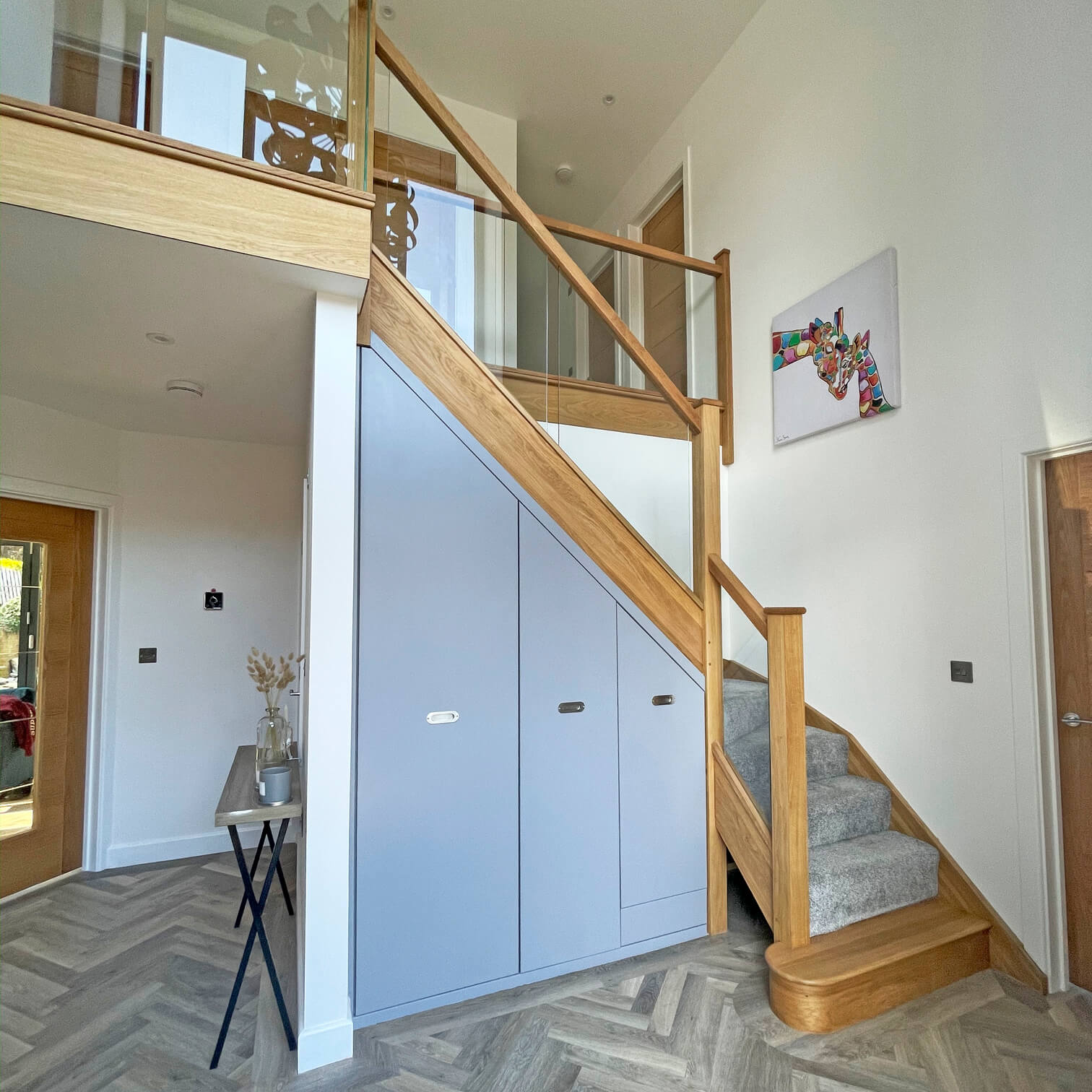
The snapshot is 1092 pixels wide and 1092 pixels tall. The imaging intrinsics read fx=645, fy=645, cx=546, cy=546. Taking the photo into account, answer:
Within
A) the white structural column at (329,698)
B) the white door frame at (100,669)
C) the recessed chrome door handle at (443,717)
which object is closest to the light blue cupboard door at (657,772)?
the recessed chrome door handle at (443,717)

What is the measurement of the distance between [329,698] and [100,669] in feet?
7.77

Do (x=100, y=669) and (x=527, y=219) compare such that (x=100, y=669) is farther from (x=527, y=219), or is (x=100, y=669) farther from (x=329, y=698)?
(x=527, y=219)

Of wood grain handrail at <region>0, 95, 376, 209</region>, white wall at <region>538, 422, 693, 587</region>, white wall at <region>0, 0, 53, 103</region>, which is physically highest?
white wall at <region>0, 0, 53, 103</region>

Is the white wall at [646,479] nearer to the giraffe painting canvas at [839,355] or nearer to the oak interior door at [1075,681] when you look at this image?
the giraffe painting canvas at [839,355]

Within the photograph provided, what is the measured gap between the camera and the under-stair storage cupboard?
7.16ft

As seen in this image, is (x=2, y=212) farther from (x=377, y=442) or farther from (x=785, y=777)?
(x=785, y=777)

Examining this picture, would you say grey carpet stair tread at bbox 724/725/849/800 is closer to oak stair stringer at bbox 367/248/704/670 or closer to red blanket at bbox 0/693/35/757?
oak stair stringer at bbox 367/248/704/670

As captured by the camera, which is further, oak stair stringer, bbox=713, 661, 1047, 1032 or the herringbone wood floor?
oak stair stringer, bbox=713, 661, 1047, 1032

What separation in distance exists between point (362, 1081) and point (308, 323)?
2.41 meters

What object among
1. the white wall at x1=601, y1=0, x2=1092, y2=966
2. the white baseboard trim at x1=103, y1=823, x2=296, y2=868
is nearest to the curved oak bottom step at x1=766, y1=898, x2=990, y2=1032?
the white wall at x1=601, y1=0, x2=1092, y2=966

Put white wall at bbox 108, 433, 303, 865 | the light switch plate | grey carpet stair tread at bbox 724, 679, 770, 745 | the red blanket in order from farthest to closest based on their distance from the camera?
white wall at bbox 108, 433, 303, 865 → the red blanket → grey carpet stair tread at bbox 724, 679, 770, 745 → the light switch plate

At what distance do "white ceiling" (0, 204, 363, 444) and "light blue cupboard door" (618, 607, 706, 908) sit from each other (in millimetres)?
1729

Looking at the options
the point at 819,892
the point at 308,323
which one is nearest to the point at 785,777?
the point at 819,892

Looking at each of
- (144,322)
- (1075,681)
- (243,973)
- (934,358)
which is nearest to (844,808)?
(1075,681)
